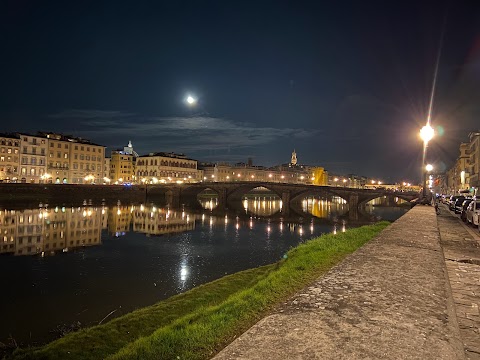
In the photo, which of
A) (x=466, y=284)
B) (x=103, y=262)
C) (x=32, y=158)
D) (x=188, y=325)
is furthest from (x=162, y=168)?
(x=466, y=284)

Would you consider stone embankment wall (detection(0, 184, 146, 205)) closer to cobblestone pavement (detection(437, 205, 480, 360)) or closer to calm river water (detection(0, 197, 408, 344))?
calm river water (detection(0, 197, 408, 344))

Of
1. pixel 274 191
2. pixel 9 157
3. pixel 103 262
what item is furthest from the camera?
pixel 9 157

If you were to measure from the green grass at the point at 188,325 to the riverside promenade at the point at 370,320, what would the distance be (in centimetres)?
252

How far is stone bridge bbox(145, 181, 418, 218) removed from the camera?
72.8m

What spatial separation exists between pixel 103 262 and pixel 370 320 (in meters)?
23.9

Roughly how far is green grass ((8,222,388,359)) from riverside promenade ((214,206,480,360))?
252 cm

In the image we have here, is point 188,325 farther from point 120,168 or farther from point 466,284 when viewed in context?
point 120,168

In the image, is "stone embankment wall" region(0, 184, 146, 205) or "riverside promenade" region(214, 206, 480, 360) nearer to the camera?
"riverside promenade" region(214, 206, 480, 360)

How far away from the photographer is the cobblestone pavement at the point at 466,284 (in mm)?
5133

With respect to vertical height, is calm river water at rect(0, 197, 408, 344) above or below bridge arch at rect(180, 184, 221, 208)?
below

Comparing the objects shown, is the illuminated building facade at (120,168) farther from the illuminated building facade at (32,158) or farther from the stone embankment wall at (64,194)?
the stone embankment wall at (64,194)

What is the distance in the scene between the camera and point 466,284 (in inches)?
324

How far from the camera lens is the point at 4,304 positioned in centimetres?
1570

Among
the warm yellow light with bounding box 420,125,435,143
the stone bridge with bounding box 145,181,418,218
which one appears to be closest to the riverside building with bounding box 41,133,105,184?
the stone bridge with bounding box 145,181,418,218
